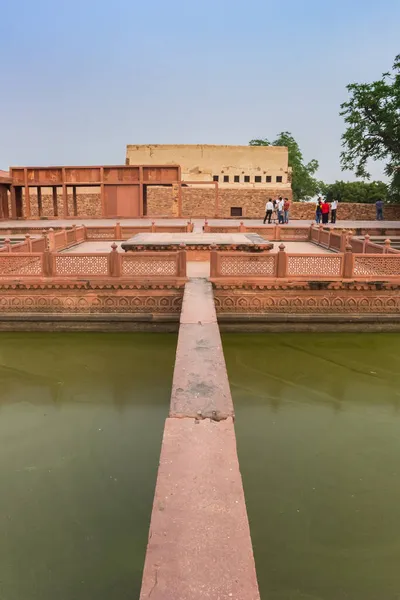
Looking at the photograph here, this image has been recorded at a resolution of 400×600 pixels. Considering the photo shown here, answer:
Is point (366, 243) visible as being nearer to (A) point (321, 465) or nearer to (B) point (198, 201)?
(A) point (321, 465)

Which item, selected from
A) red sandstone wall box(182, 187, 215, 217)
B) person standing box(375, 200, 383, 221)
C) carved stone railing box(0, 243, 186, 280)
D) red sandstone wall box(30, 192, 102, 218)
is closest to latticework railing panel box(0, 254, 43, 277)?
carved stone railing box(0, 243, 186, 280)

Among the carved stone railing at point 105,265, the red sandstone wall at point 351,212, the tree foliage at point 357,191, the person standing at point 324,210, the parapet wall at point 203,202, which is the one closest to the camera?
the carved stone railing at point 105,265

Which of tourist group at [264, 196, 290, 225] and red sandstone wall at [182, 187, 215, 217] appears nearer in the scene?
tourist group at [264, 196, 290, 225]

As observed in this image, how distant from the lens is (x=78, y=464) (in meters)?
4.79

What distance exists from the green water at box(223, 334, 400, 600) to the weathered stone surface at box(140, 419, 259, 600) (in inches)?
36.3

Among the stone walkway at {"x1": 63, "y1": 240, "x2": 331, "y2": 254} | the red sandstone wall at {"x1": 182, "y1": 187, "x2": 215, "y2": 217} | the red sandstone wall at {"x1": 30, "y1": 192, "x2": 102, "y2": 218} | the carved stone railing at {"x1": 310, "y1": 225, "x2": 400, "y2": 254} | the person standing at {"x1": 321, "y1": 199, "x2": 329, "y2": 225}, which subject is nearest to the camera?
the carved stone railing at {"x1": 310, "y1": 225, "x2": 400, "y2": 254}

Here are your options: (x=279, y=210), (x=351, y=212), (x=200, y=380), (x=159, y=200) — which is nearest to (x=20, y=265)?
(x=200, y=380)

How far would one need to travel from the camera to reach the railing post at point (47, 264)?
919 centimetres

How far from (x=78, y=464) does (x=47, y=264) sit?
539cm

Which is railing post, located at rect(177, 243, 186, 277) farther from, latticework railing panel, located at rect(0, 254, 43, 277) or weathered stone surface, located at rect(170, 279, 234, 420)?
latticework railing panel, located at rect(0, 254, 43, 277)

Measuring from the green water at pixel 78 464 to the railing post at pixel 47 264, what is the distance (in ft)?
5.26

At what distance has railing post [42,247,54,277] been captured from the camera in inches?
362

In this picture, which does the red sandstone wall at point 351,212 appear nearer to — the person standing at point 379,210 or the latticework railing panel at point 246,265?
the person standing at point 379,210

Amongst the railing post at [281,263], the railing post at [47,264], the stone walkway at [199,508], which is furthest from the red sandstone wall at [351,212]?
the stone walkway at [199,508]
